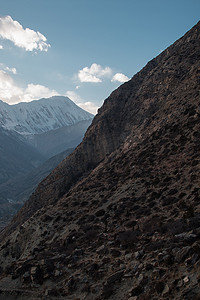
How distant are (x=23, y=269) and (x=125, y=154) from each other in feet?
82.3

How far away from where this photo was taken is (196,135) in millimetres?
33750

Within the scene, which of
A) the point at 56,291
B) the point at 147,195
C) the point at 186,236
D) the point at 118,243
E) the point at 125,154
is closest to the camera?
the point at 186,236

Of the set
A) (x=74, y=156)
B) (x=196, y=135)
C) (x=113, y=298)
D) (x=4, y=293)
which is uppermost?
(x=74, y=156)

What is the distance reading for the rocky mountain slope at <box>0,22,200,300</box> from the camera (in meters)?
15.2

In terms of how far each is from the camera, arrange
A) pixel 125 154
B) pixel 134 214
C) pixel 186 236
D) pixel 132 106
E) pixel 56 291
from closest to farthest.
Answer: pixel 186 236, pixel 56 291, pixel 134 214, pixel 125 154, pixel 132 106

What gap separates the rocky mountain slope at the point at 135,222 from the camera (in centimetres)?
1523

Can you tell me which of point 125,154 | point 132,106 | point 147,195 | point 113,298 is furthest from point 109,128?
point 113,298

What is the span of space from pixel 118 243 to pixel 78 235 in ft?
21.6

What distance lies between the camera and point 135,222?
79.3ft

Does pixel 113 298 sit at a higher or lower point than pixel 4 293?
lower

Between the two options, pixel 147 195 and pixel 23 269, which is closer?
pixel 23 269

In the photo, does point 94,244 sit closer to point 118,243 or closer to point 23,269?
point 118,243

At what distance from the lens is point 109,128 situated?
63.5 m

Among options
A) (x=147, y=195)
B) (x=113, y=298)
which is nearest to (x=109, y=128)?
(x=147, y=195)
